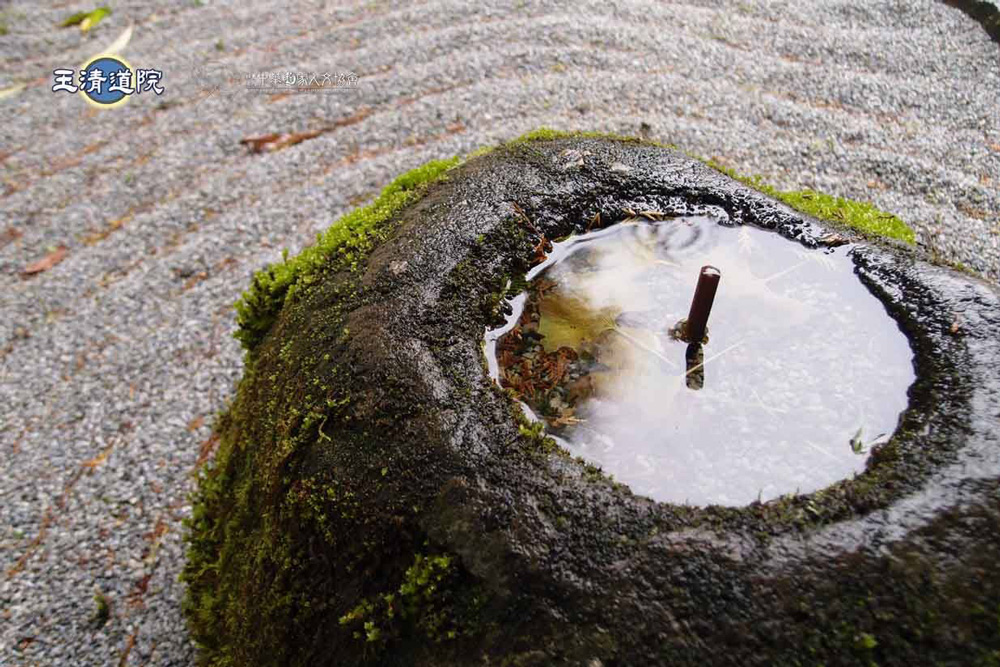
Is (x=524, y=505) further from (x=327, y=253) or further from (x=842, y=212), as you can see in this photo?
(x=842, y=212)

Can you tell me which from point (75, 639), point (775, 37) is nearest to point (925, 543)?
point (75, 639)

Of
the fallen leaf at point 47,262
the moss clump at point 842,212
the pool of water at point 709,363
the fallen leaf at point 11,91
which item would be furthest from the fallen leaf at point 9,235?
the moss clump at point 842,212

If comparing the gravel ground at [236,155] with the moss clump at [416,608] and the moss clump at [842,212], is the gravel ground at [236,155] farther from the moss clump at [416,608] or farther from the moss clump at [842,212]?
the moss clump at [416,608]

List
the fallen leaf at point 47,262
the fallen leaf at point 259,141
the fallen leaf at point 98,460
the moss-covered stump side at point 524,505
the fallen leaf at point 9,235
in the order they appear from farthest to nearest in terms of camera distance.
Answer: the fallen leaf at point 259,141 → the fallen leaf at point 9,235 → the fallen leaf at point 47,262 → the fallen leaf at point 98,460 → the moss-covered stump side at point 524,505

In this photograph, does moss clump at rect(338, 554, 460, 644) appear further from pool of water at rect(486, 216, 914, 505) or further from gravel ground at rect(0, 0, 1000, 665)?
gravel ground at rect(0, 0, 1000, 665)

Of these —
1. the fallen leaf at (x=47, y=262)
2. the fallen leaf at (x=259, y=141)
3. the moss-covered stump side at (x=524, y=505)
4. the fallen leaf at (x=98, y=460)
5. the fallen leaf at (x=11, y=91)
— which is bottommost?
the fallen leaf at (x=98, y=460)

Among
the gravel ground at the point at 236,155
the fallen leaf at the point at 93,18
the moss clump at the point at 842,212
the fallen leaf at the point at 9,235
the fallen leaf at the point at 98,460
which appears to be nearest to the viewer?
the moss clump at the point at 842,212

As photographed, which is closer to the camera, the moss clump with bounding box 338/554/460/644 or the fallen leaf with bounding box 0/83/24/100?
the moss clump with bounding box 338/554/460/644

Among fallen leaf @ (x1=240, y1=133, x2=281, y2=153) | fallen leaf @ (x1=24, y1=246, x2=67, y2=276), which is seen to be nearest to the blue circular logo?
fallen leaf @ (x1=240, y1=133, x2=281, y2=153)

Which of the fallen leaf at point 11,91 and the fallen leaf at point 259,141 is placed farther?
the fallen leaf at point 11,91
